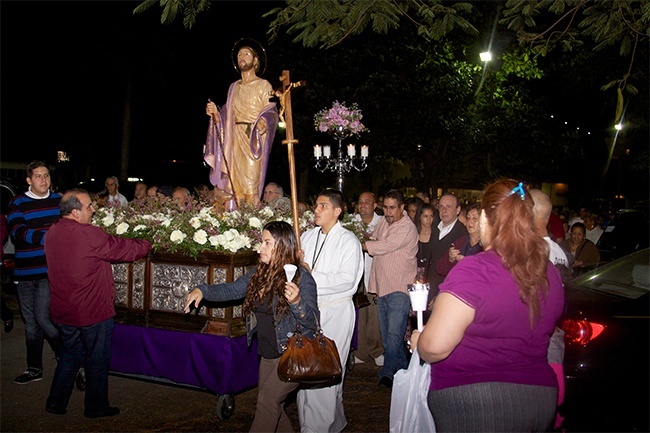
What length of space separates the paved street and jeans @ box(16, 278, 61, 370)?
1.21 ft

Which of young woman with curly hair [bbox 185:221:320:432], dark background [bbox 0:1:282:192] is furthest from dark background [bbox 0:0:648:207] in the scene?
young woman with curly hair [bbox 185:221:320:432]

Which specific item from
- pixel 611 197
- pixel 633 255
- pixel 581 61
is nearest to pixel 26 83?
pixel 581 61

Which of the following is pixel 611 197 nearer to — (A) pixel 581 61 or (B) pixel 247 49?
(A) pixel 581 61

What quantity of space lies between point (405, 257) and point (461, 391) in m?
4.28

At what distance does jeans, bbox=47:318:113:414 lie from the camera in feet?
18.5

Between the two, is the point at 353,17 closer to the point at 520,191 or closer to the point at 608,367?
the point at 520,191

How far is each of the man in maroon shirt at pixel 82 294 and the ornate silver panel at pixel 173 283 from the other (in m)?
0.56

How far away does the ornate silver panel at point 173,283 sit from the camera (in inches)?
242

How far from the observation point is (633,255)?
580cm

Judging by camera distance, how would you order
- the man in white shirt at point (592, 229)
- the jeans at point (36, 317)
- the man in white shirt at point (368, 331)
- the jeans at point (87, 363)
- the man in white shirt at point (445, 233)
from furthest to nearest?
the man in white shirt at point (592, 229)
the man in white shirt at point (368, 331)
the man in white shirt at point (445, 233)
the jeans at point (36, 317)
the jeans at point (87, 363)

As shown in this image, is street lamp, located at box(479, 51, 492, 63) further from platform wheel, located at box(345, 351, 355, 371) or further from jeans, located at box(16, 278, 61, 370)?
jeans, located at box(16, 278, 61, 370)

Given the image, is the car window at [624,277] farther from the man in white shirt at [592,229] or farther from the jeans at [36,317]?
the man in white shirt at [592,229]

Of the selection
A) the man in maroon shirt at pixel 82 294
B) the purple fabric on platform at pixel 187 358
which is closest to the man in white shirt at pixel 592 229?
the purple fabric on platform at pixel 187 358

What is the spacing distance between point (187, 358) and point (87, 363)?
2.94 feet
